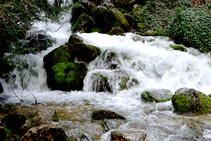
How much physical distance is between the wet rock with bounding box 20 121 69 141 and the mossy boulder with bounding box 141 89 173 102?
140 inches

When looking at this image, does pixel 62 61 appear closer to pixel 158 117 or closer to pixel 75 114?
pixel 75 114

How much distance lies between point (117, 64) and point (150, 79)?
67.2 inches

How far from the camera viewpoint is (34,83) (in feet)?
23.5

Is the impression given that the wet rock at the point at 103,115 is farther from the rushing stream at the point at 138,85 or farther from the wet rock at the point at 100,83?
the wet rock at the point at 100,83

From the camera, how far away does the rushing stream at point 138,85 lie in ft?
11.6

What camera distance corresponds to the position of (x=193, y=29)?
1087 cm

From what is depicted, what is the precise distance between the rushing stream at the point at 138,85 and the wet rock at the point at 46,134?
95 cm

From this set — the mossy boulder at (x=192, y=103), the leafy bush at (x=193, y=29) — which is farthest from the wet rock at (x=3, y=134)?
the leafy bush at (x=193, y=29)

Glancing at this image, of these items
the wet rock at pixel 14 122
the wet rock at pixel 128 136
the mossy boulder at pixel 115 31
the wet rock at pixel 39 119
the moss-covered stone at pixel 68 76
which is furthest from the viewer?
the mossy boulder at pixel 115 31

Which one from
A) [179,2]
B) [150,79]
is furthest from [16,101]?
[179,2]

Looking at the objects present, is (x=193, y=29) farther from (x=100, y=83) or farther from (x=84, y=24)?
(x=100, y=83)

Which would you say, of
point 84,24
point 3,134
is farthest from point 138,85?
point 84,24

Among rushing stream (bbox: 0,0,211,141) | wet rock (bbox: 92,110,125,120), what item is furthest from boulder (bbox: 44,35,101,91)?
wet rock (bbox: 92,110,125,120)

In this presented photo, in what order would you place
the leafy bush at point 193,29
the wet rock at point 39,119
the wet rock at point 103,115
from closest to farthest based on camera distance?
the wet rock at point 39,119
the wet rock at point 103,115
the leafy bush at point 193,29
